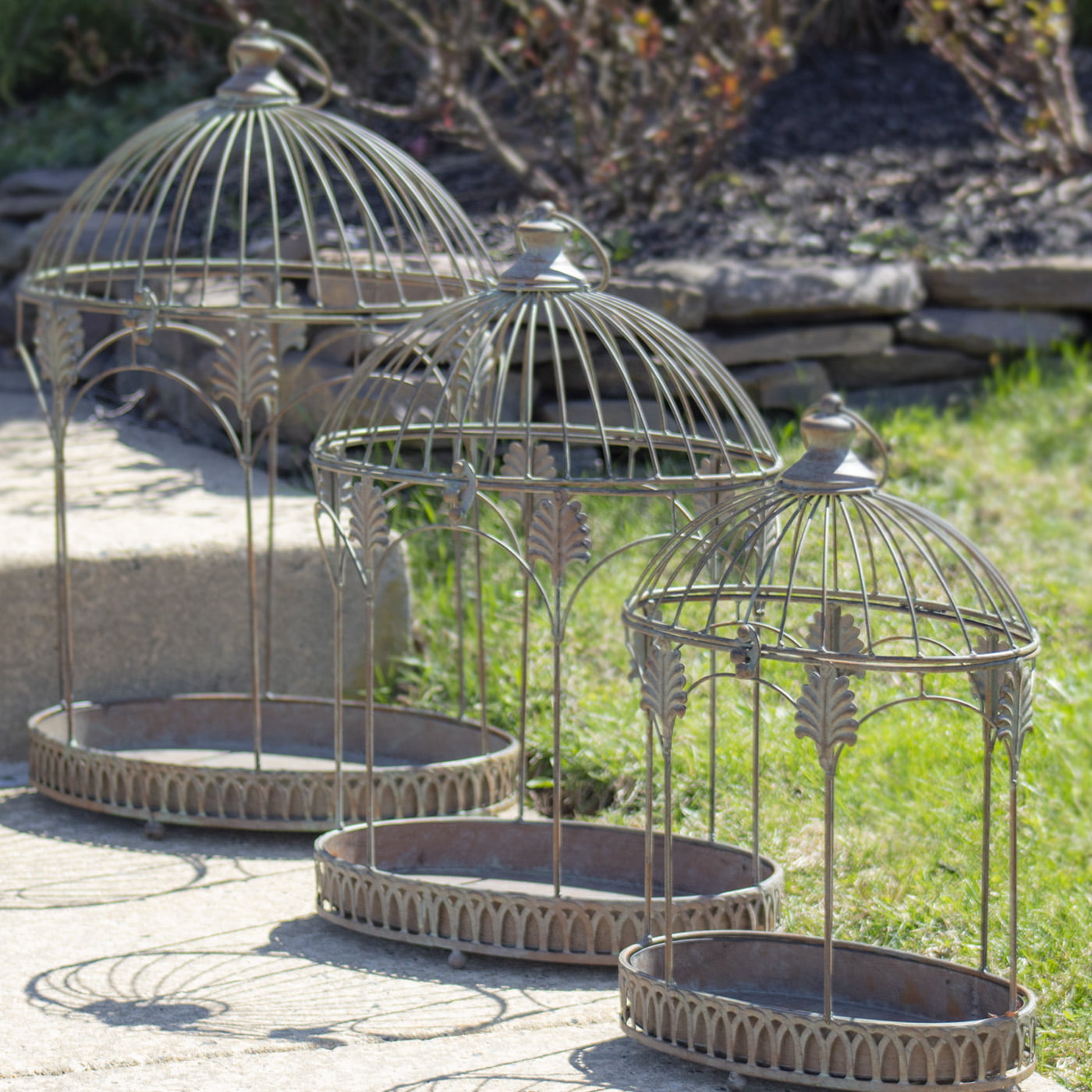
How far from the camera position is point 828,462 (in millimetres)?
2719

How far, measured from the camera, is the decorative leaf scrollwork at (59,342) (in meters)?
4.16

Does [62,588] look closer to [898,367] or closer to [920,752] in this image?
[920,752]

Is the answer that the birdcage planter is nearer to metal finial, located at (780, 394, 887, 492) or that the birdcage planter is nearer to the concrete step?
metal finial, located at (780, 394, 887, 492)

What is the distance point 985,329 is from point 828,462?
404 cm

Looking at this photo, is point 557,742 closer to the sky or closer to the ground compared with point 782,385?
closer to the ground

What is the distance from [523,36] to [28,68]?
151 inches

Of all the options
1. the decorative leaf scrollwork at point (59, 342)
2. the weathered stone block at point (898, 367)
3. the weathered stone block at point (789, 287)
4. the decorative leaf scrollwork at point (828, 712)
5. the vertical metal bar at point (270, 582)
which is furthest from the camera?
the weathered stone block at point (898, 367)

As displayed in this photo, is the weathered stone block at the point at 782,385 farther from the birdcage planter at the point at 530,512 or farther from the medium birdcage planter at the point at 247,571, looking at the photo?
the birdcage planter at the point at 530,512

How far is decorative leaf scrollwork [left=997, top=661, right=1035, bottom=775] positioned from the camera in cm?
268

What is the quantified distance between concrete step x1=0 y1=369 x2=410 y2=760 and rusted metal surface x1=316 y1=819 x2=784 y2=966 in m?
1.21

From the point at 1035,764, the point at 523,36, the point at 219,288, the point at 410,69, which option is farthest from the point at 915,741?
the point at 410,69

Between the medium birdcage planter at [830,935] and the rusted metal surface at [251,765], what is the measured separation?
0.96m

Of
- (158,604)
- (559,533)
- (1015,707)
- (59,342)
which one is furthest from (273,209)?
(1015,707)

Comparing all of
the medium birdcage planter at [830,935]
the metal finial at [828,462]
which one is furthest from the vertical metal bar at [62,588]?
the metal finial at [828,462]
